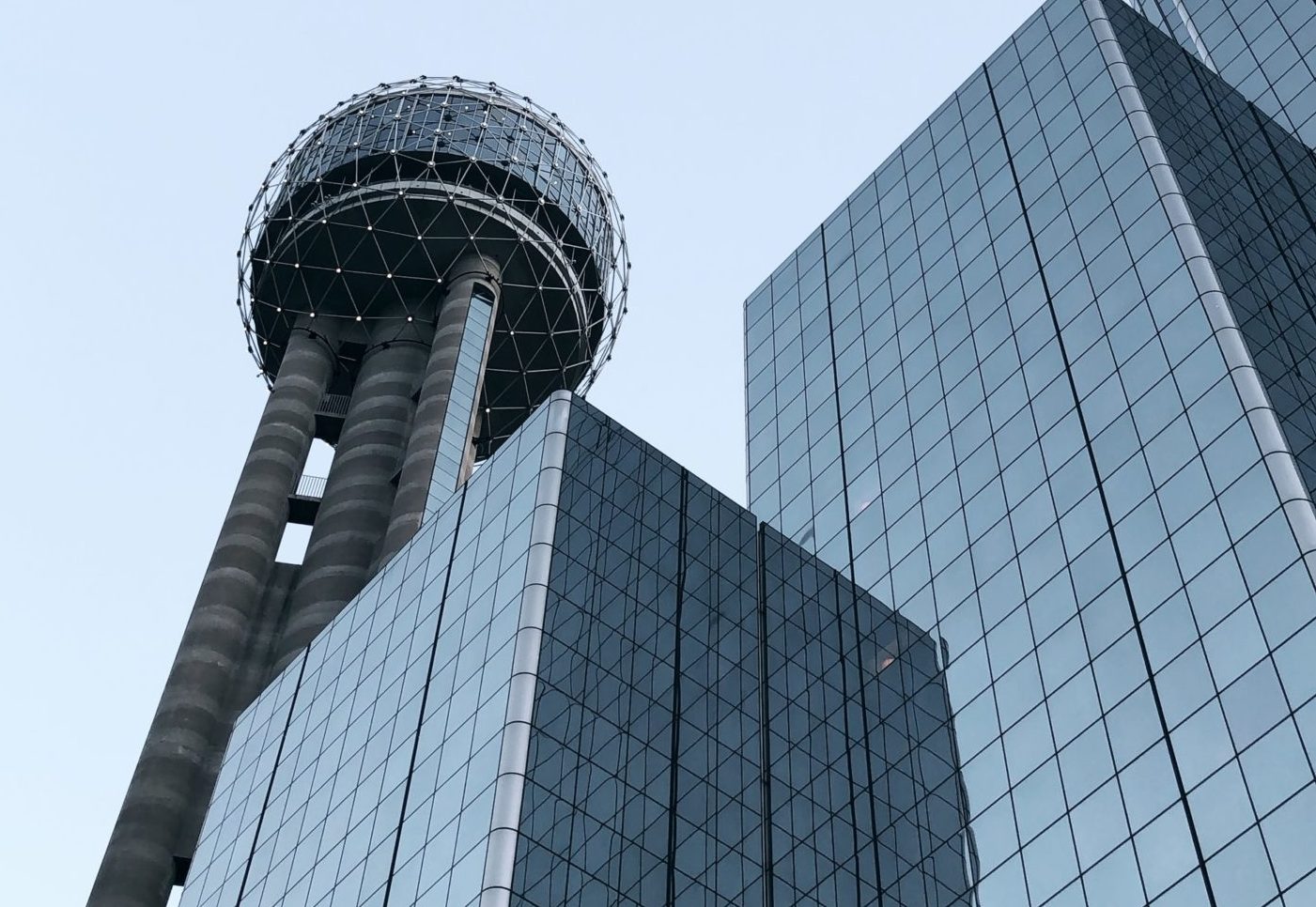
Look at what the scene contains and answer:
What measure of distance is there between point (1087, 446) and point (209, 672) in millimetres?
51476

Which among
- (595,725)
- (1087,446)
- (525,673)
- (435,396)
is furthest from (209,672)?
(1087,446)

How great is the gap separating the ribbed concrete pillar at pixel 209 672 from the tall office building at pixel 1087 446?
1231 inches

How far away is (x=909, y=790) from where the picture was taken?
6919 centimetres

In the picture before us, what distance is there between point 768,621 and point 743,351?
37154 millimetres

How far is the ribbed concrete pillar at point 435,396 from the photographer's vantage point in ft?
338

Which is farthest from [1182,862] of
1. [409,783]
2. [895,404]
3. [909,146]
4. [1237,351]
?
[909,146]

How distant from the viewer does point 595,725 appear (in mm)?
59719

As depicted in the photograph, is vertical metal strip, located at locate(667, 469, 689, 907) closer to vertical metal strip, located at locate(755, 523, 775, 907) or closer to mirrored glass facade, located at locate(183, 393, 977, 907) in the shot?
mirrored glass facade, located at locate(183, 393, 977, 907)

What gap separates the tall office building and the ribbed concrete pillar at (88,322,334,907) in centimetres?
3126

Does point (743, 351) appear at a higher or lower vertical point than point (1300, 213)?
higher

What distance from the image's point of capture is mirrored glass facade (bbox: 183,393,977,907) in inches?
2248

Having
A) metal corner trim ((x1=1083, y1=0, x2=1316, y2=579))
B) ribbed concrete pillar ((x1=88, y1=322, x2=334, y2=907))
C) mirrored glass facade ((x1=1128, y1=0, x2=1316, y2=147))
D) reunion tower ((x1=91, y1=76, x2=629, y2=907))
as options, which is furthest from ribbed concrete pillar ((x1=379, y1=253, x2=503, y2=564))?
mirrored glass facade ((x1=1128, y1=0, x2=1316, y2=147))

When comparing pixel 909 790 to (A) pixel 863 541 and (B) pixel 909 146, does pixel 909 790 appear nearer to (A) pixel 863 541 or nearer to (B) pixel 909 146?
(A) pixel 863 541

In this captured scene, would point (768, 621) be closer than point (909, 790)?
No
